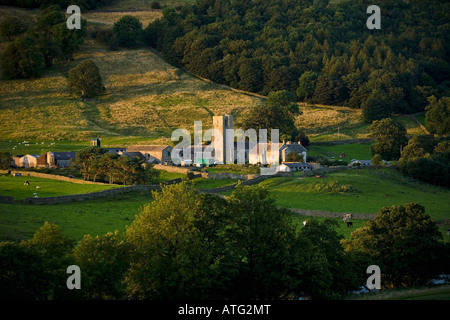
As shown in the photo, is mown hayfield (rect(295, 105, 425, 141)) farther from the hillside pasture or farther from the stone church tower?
the hillside pasture

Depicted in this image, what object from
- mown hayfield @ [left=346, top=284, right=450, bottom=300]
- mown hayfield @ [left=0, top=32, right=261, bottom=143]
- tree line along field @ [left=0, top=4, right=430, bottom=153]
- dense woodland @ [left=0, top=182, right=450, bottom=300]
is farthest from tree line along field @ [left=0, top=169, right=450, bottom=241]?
mown hayfield @ [left=0, top=32, right=261, bottom=143]

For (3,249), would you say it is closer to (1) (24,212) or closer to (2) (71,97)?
(1) (24,212)

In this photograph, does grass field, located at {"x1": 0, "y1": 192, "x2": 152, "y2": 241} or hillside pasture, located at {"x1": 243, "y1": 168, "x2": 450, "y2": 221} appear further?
hillside pasture, located at {"x1": 243, "y1": 168, "x2": 450, "y2": 221}

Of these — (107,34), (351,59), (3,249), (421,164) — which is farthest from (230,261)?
(107,34)

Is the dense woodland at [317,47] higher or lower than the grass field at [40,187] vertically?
higher

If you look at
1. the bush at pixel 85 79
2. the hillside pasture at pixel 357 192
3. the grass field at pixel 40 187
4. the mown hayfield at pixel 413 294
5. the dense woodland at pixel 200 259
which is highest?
the bush at pixel 85 79

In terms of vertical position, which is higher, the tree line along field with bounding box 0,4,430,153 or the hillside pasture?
the tree line along field with bounding box 0,4,430,153

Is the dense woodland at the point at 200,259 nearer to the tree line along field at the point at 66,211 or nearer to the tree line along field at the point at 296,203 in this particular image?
the tree line along field at the point at 296,203

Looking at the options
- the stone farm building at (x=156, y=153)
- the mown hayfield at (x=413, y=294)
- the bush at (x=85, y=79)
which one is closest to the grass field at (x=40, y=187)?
the stone farm building at (x=156, y=153)
